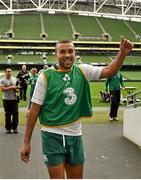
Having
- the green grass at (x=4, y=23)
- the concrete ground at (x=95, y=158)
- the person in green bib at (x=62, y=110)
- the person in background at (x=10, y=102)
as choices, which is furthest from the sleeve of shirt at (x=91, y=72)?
the green grass at (x=4, y=23)

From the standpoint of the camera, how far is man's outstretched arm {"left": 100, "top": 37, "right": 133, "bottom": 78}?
15.9ft

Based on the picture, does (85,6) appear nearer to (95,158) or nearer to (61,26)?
(61,26)

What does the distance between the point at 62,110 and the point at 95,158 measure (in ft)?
16.8

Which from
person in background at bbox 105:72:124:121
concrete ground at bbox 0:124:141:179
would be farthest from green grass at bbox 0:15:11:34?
concrete ground at bbox 0:124:141:179

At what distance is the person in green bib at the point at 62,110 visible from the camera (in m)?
4.98

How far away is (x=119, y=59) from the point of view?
4.97 m

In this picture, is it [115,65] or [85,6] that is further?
[85,6]

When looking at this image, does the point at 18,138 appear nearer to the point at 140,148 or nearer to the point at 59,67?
the point at 140,148

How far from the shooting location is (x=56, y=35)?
71.8 meters

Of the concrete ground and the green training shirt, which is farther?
the concrete ground

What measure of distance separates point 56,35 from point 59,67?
6715 cm

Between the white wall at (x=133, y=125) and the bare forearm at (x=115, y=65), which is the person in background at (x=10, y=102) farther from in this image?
the bare forearm at (x=115, y=65)

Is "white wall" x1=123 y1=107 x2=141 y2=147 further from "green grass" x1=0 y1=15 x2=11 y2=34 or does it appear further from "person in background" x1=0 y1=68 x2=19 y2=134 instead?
"green grass" x1=0 y1=15 x2=11 y2=34

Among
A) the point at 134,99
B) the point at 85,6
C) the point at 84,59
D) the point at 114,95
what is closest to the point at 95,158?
the point at 134,99
